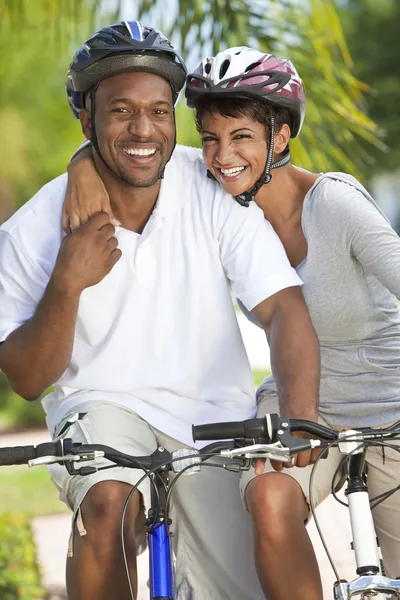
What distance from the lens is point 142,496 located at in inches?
137

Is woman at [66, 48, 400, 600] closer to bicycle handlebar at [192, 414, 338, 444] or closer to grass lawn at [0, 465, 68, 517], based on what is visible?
bicycle handlebar at [192, 414, 338, 444]

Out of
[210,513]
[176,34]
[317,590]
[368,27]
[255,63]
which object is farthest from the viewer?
[368,27]

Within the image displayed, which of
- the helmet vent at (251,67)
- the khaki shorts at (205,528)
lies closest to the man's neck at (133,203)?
the helmet vent at (251,67)

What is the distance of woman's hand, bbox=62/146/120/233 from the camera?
3.93m

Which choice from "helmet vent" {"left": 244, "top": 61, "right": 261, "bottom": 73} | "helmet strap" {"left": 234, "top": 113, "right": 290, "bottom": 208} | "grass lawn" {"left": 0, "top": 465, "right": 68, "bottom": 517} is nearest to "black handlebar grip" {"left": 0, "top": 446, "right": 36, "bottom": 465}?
"helmet strap" {"left": 234, "top": 113, "right": 290, "bottom": 208}

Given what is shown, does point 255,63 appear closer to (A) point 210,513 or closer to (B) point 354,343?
(B) point 354,343

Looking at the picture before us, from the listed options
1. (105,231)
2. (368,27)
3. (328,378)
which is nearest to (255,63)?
(105,231)

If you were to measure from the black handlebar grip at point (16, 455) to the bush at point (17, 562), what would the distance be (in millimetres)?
3120

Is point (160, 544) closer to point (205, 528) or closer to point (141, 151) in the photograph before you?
point (205, 528)

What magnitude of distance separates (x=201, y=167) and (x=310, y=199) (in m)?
0.46

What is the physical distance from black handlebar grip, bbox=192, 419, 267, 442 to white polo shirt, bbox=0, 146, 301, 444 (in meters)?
0.82

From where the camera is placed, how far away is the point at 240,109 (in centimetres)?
398

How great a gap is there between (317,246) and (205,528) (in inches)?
39.4

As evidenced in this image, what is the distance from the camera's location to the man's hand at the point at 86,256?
3.71m
